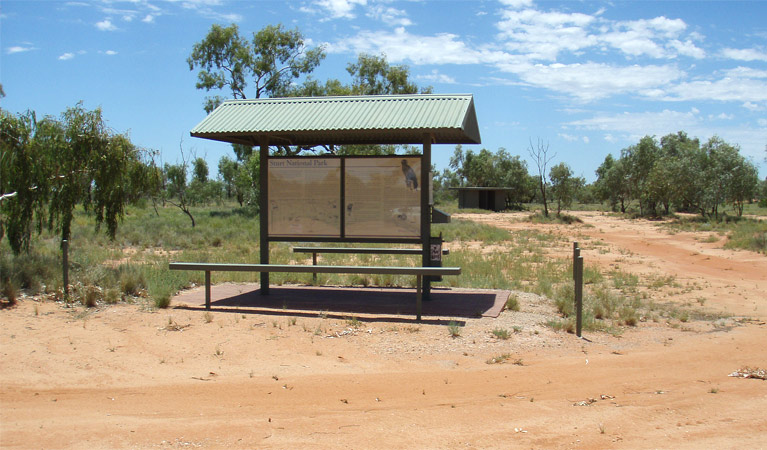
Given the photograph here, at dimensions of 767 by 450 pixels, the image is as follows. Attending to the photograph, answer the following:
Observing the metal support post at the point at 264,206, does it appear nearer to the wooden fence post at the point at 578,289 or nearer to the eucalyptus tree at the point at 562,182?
the wooden fence post at the point at 578,289

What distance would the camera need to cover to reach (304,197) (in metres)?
11.4

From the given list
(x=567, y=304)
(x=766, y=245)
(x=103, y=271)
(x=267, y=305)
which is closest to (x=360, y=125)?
(x=267, y=305)

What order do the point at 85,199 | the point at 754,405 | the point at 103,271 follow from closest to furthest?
the point at 754,405, the point at 103,271, the point at 85,199

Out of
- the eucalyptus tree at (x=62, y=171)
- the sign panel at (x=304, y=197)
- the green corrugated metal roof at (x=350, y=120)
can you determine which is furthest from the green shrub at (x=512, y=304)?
the eucalyptus tree at (x=62, y=171)

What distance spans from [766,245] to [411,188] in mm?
19123

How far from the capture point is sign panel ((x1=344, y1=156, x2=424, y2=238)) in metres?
10.8

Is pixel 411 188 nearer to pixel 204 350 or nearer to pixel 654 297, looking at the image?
pixel 204 350

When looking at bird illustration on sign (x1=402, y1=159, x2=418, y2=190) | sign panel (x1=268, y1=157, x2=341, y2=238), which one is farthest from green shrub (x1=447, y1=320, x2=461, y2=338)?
sign panel (x1=268, y1=157, x2=341, y2=238)

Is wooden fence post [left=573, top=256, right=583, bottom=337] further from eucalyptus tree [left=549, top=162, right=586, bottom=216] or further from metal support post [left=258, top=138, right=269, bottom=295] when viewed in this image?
eucalyptus tree [left=549, top=162, right=586, bottom=216]

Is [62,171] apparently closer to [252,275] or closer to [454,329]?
[252,275]

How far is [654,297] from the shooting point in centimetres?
1316

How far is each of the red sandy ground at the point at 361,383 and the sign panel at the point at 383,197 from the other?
2.01m

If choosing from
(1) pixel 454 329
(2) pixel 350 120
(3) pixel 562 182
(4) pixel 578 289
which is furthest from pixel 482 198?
(1) pixel 454 329

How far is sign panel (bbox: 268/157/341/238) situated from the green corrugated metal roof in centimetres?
58
